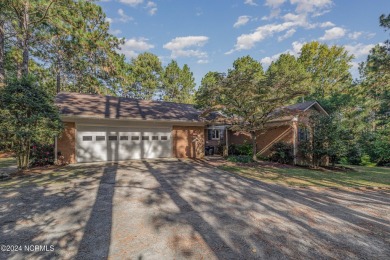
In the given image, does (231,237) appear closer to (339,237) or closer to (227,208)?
(227,208)

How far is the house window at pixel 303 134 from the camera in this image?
14008 mm

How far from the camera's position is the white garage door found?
Result: 11410mm

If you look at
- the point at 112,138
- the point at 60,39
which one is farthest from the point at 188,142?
the point at 60,39

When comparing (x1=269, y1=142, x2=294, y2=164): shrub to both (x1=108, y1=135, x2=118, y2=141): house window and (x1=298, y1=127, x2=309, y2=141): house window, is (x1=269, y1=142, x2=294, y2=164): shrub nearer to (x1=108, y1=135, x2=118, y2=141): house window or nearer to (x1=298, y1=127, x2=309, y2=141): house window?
(x1=298, y1=127, x2=309, y2=141): house window

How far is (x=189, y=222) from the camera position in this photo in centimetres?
396

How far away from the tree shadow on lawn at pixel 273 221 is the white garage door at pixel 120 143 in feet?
21.9

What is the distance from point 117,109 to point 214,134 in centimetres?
890

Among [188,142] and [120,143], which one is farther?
[188,142]

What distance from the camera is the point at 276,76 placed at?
10.9 metres

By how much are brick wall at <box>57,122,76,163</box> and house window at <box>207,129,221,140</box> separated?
34.7 ft

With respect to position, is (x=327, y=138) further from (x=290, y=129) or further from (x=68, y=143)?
(x=68, y=143)

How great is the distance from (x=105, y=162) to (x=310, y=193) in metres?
10.5

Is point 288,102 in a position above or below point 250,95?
below

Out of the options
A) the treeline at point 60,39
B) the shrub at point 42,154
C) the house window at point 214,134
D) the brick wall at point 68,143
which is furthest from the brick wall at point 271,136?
the treeline at point 60,39
